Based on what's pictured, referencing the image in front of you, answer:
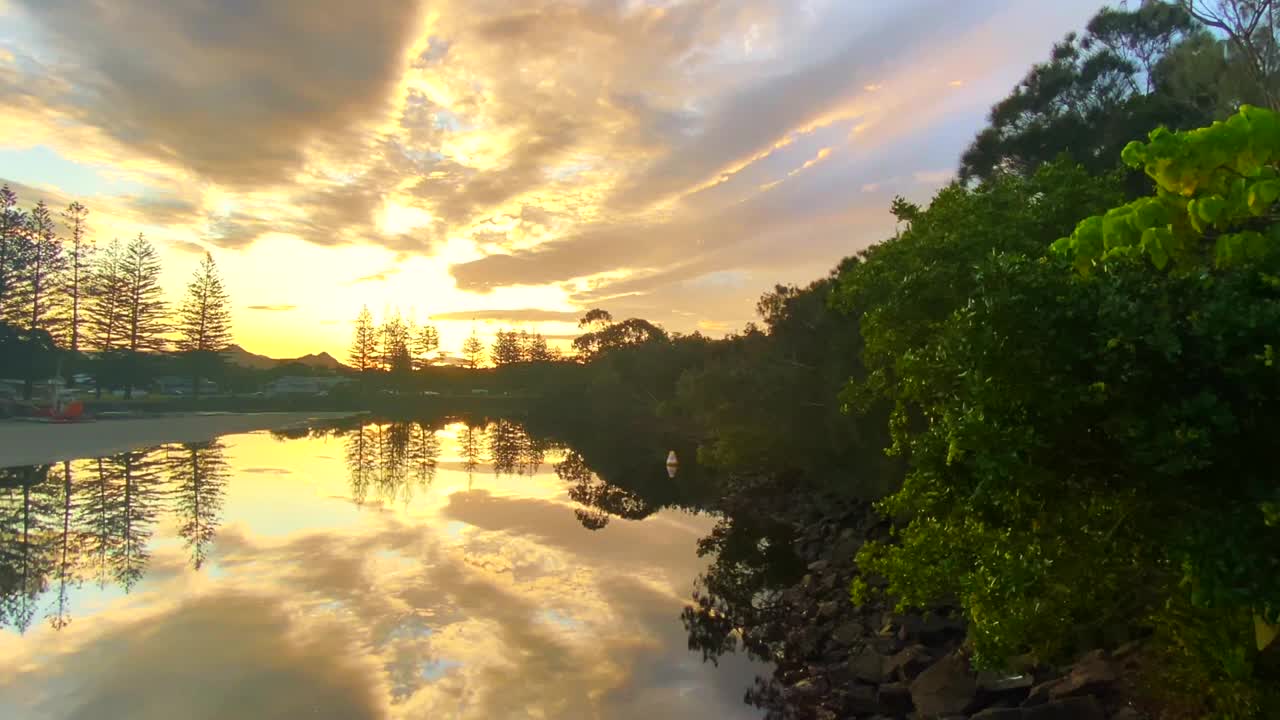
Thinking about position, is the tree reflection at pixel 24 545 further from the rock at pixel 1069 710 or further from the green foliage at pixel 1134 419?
the rock at pixel 1069 710

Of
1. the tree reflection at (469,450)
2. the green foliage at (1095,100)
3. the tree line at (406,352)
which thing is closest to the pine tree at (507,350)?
the tree line at (406,352)

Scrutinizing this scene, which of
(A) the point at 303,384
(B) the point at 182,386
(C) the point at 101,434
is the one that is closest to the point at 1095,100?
(C) the point at 101,434

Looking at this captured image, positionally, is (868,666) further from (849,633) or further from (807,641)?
(807,641)

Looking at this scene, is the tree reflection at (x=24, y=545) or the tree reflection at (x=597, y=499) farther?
the tree reflection at (x=597, y=499)

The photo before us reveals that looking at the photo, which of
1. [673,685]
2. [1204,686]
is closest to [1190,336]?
[1204,686]

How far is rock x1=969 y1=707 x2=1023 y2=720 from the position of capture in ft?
22.2

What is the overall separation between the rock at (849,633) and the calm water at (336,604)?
1.68m

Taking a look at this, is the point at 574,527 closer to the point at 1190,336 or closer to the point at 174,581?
the point at 174,581

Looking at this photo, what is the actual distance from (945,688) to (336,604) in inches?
355

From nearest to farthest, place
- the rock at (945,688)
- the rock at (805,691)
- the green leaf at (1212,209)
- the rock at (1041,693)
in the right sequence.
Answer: the green leaf at (1212,209) → the rock at (1041,693) → the rock at (945,688) → the rock at (805,691)

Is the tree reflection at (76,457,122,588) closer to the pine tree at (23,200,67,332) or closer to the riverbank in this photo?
the riverbank

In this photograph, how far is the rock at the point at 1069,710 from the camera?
21.2ft

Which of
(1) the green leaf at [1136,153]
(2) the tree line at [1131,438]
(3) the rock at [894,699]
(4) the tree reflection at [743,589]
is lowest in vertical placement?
(4) the tree reflection at [743,589]

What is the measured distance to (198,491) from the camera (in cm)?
2003
